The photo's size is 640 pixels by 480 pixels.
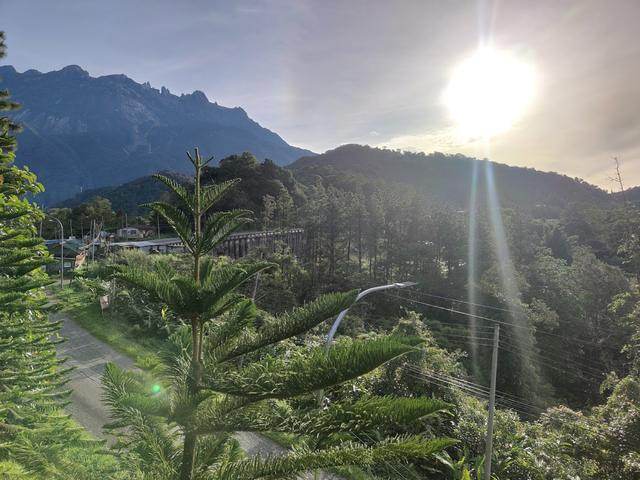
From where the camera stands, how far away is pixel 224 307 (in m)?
2.09

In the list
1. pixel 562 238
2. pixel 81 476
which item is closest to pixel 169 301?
pixel 81 476

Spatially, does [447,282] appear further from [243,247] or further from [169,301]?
[169,301]

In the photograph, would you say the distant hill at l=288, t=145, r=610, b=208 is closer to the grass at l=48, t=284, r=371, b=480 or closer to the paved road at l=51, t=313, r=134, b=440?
the grass at l=48, t=284, r=371, b=480

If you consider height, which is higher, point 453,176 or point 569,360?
point 453,176

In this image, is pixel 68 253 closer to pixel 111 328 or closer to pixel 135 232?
pixel 135 232

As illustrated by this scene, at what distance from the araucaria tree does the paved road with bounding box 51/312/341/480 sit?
4585 millimetres

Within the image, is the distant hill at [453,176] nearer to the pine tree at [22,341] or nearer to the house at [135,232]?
the house at [135,232]

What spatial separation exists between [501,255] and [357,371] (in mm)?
31246

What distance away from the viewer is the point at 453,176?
10012 cm

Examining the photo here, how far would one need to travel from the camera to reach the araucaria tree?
1608 mm

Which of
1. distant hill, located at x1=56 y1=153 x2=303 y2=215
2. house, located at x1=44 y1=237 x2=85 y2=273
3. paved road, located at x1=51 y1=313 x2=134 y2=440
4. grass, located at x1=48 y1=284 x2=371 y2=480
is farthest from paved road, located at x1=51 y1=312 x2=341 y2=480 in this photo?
distant hill, located at x1=56 y1=153 x2=303 y2=215

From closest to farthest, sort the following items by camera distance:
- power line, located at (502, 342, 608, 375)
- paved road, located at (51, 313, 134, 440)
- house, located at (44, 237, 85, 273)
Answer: paved road, located at (51, 313, 134, 440) < power line, located at (502, 342, 608, 375) < house, located at (44, 237, 85, 273)

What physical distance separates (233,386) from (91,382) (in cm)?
1190

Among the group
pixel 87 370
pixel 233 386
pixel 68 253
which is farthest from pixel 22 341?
pixel 68 253
